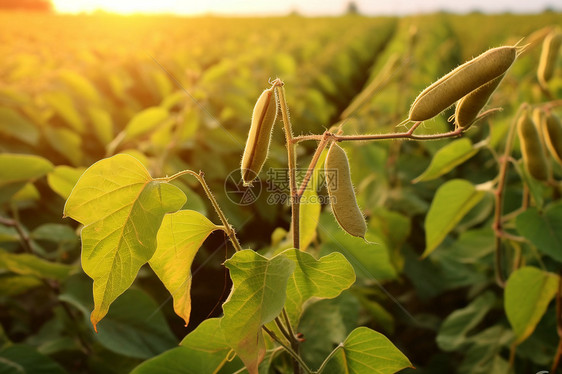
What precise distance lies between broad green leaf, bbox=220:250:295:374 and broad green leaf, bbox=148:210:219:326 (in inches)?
4.4

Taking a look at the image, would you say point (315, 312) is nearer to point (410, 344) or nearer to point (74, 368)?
point (74, 368)

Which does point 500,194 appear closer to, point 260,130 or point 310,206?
point 310,206

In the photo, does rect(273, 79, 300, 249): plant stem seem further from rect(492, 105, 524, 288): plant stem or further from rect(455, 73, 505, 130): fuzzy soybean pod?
rect(492, 105, 524, 288): plant stem

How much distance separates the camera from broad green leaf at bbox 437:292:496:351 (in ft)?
5.80

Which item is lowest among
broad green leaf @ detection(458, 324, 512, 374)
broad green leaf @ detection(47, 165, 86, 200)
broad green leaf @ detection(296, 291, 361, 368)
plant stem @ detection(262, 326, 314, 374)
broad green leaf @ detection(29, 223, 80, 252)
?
broad green leaf @ detection(458, 324, 512, 374)

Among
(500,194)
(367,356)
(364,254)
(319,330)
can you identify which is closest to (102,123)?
(364,254)

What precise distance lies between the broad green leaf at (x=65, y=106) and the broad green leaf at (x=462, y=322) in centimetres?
216

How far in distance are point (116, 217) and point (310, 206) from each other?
422 millimetres

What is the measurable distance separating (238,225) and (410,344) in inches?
40.6

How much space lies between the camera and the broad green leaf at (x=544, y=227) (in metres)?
1.32

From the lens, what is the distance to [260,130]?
716 mm

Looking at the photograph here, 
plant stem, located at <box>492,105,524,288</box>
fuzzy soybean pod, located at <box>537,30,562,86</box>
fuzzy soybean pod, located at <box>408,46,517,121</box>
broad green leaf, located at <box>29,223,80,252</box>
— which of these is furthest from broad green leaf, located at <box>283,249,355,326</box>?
fuzzy soybean pod, located at <box>537,30,562,86</box>

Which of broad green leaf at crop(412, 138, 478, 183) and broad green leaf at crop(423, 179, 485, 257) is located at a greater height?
broad green leaf at crop(412, 138, 478, 183)

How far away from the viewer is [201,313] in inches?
93.4
